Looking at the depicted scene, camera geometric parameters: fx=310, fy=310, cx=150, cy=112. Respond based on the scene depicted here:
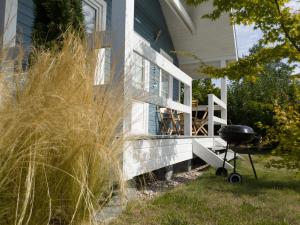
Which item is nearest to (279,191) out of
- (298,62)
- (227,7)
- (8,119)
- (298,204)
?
(298,204)

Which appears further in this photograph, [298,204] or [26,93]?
[298,204]

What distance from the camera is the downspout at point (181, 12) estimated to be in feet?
20.0

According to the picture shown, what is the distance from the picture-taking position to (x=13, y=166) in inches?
Answer: 53.2

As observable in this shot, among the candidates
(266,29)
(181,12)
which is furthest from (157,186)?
(181,12)

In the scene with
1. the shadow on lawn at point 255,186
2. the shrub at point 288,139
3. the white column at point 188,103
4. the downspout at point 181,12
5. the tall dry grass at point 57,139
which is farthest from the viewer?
the downspout at point 181,12

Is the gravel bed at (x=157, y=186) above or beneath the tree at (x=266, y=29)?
beneath

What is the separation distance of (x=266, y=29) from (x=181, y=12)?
264 centimetres

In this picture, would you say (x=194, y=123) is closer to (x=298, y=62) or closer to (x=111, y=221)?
(x=298, y=62)

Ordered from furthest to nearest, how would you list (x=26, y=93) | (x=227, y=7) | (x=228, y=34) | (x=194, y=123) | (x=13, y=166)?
(x=194, y=123)
(x=228, y=34)
(x=227, y=7)
(x=26, y=93)
(x=13, y=166)

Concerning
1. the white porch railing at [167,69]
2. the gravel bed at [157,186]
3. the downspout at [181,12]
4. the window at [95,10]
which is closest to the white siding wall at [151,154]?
the gravel bed at [157,186]

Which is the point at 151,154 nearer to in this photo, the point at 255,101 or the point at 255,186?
the point at 255,186

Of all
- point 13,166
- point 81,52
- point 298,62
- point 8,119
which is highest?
point 298,62

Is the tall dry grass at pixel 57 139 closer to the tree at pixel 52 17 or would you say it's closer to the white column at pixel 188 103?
the tree at pixel 52 17

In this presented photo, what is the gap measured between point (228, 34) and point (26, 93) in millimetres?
7018
